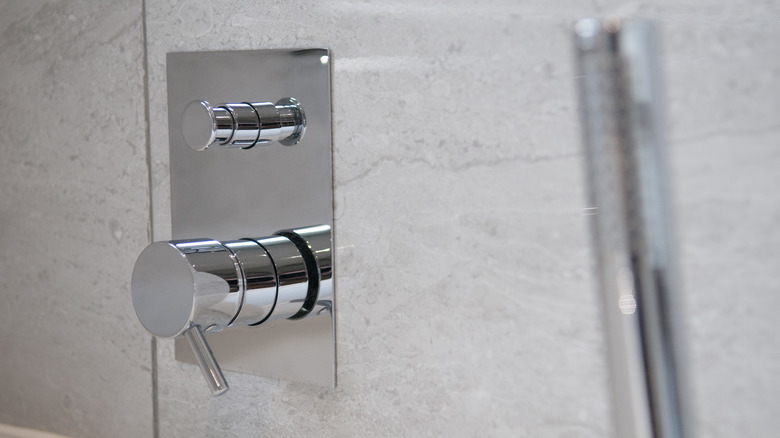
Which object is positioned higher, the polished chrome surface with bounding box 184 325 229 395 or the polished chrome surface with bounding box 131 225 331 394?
the polished chrome surface with bounding box 131 225 331 394

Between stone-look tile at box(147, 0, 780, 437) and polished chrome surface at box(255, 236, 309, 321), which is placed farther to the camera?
polished chrome surface at box(255, 236, 309, 321)

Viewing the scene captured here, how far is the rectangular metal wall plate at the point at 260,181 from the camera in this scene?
0.61 meters

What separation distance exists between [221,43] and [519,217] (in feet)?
1.02

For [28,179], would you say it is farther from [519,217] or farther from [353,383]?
[519,217]

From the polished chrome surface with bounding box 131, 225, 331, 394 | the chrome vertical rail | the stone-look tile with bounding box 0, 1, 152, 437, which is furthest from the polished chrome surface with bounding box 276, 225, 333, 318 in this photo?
the chrome vertical rail

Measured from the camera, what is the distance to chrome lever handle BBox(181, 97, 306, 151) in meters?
0.57

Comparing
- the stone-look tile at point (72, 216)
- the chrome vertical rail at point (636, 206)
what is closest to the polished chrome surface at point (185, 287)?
the stone-look tile at point (72, 216)

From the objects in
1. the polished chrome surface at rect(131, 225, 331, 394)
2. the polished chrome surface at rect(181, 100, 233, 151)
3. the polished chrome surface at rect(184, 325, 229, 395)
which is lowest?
the polished chrome surface at rect(184, 325, 229, 395)

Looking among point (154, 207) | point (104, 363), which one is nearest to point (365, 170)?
point (154, 207)

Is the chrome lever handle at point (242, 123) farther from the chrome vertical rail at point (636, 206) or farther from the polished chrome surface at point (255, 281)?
the chrome vertical rail at point (636, 206)

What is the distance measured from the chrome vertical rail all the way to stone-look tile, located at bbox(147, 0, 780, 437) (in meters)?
0.26

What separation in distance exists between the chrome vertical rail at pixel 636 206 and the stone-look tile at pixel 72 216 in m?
0.62

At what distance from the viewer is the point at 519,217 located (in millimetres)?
521

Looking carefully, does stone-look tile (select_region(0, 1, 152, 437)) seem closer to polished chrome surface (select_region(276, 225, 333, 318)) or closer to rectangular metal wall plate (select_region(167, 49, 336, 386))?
rectangular metal wall plate (select_region(167, 49, 336, 386))
